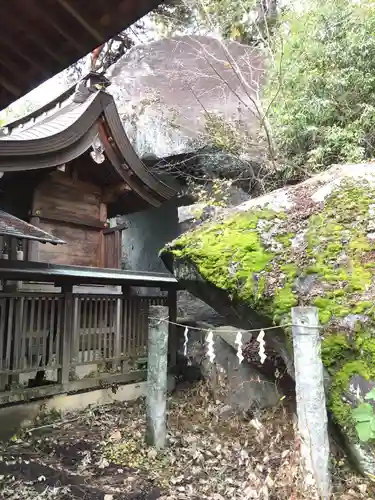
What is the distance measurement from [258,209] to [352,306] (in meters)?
2.16

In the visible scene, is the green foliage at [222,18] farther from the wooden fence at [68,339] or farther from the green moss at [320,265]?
the wooden fence at [68,339]

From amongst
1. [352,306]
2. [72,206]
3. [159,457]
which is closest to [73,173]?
[72,206]

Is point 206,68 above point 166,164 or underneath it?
above

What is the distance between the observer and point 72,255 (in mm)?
10078

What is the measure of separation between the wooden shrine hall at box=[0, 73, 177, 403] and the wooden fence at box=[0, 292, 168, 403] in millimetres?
18

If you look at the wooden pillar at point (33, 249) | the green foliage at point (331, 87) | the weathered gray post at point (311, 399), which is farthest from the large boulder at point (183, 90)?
the weathered gray post at point (311, 399)

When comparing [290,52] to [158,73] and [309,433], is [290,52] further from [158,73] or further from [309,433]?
[309,433]

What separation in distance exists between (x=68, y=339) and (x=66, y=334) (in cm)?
10

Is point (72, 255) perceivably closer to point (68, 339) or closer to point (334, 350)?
point (68, 339)

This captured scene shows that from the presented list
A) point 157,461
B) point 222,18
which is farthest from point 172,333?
point 222,18

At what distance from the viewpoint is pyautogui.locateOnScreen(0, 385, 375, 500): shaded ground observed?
15.2 feet

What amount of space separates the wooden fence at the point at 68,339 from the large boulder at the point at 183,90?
668 centimetres

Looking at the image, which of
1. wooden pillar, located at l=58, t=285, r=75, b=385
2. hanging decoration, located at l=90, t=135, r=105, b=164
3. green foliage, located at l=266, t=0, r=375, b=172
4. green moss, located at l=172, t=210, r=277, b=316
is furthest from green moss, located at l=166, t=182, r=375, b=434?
green foliage, located at l=266, t=0, r=375, b=172

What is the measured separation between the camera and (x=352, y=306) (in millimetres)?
4797
